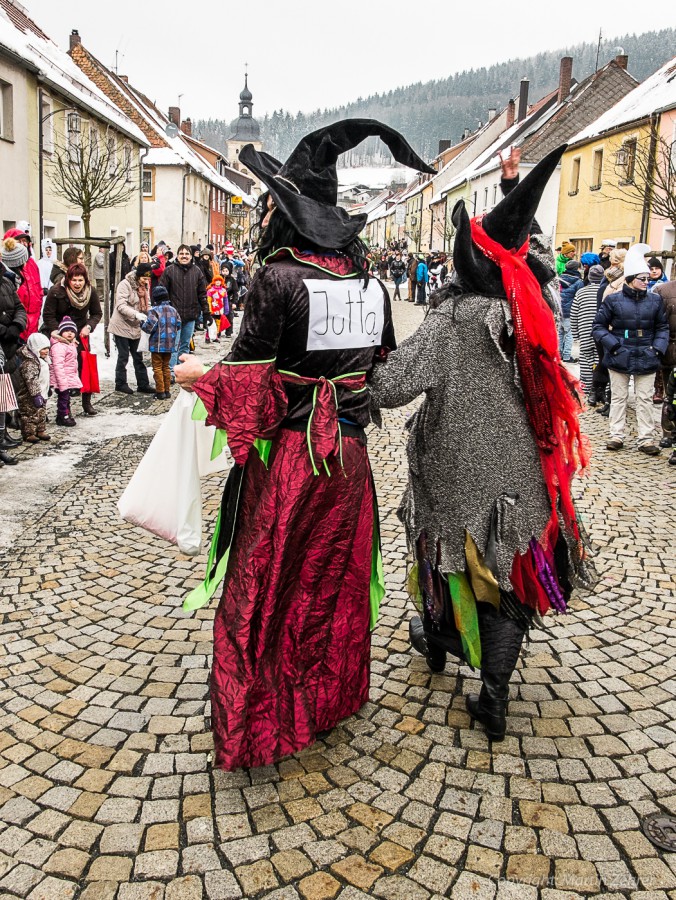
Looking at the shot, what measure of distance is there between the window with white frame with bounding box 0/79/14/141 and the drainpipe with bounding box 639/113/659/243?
13.2 m

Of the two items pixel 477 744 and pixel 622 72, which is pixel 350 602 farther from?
pixel 622 72

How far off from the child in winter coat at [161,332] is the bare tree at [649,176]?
6.53 metres

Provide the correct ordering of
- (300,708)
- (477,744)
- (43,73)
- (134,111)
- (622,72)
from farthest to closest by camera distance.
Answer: (134,111)
(622,72)
(43,73)
(477,744)
(300,708)

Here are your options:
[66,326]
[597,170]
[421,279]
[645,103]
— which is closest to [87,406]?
[66,326]

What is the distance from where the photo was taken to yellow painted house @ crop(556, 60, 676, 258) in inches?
825

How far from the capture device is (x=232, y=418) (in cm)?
265

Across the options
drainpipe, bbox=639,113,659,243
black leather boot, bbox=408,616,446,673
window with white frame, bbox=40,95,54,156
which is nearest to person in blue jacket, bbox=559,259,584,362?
drainpipe, bbox=639,113,659,243

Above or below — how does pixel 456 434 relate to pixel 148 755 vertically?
above

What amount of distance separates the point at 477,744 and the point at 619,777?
51 centimetres

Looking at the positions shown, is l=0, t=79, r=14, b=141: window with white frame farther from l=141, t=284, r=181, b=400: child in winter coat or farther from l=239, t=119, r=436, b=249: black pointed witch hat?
l=239, t=119, r=436, b=249: black pointed witch hat

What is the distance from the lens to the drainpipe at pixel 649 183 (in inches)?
591

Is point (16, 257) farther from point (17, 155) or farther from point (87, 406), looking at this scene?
point (17, 155)

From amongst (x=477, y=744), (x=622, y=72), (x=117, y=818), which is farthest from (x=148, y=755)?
(x=622, y=72)

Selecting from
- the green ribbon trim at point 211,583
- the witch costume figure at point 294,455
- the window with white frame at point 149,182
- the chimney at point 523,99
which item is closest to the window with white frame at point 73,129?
Result: the window with white frame at point 149,182
